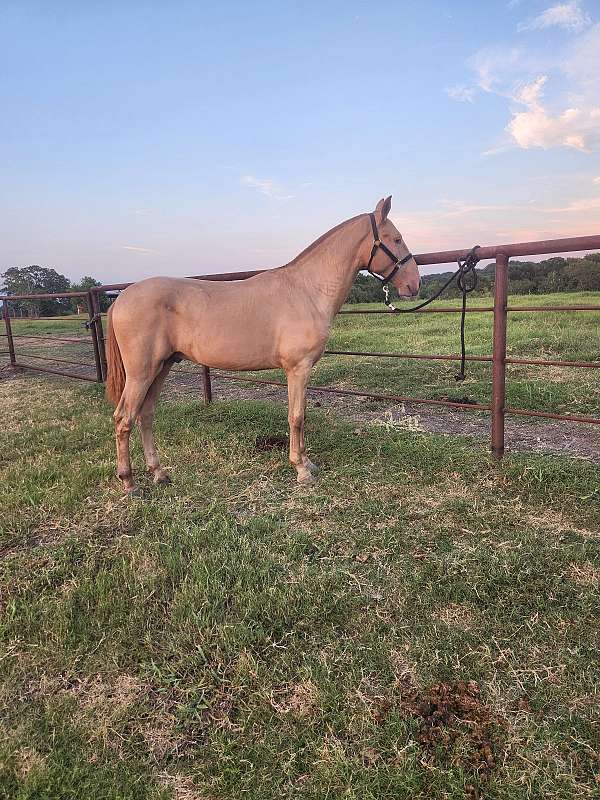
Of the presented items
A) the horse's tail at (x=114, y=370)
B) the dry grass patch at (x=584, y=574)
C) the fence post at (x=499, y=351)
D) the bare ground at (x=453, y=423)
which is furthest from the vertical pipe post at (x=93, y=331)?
the dry grass patch at (x=584, y=574)

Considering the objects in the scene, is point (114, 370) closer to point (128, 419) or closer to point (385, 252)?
point (128, 419)

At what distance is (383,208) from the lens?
10.7 ft

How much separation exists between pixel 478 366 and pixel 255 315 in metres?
4.50

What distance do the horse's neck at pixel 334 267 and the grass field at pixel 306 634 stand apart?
1.29 metres

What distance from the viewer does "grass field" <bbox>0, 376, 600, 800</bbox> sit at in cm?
140

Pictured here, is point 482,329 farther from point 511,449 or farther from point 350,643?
point 350,643

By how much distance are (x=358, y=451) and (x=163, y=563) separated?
193cm

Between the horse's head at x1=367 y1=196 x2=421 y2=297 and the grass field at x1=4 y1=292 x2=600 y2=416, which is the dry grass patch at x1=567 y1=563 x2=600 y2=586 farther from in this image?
the grass field at x1=4 y1=292 x2=600 y2=416

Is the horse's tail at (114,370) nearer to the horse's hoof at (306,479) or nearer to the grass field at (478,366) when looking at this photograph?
the horse's hoof at (306,479)

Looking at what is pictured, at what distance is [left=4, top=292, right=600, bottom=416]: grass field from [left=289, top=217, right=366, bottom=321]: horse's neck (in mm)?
2447

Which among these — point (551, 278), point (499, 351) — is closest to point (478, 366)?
point (499, 351)

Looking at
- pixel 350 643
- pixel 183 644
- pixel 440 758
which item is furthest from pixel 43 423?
pixel 440 758

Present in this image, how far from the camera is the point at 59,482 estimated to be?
3459mm

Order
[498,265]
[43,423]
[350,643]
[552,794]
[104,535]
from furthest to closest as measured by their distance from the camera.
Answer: [43,423] → [498,265] → [104,535] → [350,643] → [552,794]
